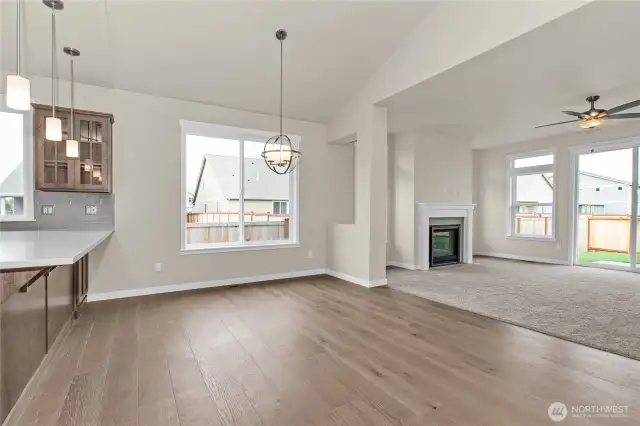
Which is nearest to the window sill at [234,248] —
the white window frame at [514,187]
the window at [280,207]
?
the window at [280,207]

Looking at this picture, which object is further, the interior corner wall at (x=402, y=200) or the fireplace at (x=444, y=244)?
the fireplace at (x=444, y=244)

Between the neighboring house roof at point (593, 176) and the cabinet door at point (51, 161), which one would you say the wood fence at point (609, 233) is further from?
the cabinet door at point (51, 161)

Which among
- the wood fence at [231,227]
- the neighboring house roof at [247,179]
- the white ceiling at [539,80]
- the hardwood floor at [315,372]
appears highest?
the white ceiling at [539,80]

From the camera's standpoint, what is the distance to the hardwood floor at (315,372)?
6.22 feet

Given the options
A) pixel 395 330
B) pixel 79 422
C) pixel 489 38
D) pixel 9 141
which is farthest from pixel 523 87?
pixel 9 141

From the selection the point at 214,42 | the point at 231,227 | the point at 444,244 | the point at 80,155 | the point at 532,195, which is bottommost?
the point at 444,244

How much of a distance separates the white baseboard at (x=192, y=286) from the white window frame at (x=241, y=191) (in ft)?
1.59

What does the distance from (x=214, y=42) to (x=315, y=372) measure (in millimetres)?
3758

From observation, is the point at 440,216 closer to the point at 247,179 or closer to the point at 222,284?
the point at 247,179

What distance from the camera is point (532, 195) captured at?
7.87 metres

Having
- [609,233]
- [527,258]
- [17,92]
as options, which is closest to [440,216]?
[527,258]

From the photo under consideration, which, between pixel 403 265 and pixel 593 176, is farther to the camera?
pixel 593 176

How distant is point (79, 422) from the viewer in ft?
5.94

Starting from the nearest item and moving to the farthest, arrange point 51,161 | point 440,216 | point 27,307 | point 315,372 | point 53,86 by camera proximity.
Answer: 1. point 27,307
2. point 315,372
3. point 53,86
4. point 51,161
5. point 440,216
